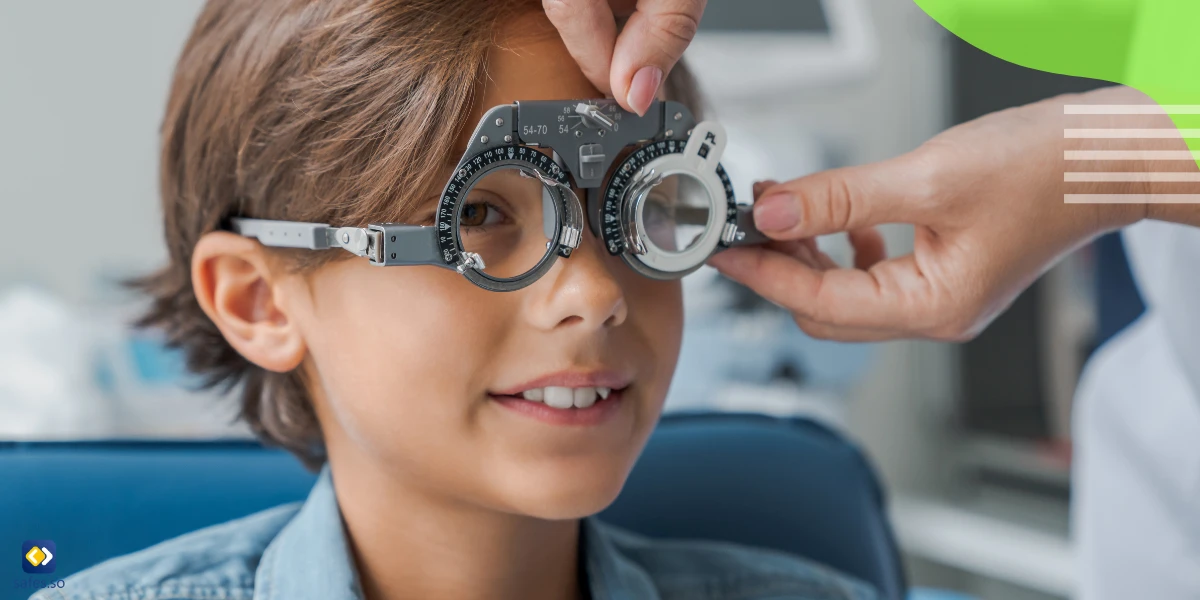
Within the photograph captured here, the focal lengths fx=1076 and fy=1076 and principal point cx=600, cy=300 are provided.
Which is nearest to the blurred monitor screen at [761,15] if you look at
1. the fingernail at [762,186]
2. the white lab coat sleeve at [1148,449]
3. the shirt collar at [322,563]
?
the white lab coat sleeve at [1148,449]

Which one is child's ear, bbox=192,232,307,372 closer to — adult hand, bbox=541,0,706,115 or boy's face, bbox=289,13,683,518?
boy's face, bbox=289,13,683,518

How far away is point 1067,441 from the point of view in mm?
2400

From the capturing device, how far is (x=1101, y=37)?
29.0 inches

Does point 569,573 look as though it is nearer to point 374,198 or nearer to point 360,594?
point 360,594

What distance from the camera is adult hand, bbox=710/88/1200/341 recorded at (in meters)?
0.80

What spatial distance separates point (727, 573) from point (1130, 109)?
550 mm

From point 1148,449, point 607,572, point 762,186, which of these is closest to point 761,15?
point 1148,449

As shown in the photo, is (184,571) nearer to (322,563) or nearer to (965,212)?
(322,563)

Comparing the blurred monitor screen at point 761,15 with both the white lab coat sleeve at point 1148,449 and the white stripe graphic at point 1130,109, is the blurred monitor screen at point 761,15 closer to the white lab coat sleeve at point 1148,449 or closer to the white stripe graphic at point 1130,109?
the white lab coat sleeve at point 1148,449

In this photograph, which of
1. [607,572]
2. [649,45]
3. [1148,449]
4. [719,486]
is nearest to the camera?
[649,45]

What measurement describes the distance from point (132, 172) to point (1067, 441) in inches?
79.6

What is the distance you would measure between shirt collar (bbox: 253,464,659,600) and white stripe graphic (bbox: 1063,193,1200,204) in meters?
0.49

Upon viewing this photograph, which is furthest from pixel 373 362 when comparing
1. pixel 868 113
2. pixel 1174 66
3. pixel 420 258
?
pixel 868 113

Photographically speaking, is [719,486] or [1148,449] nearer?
[719,486]
